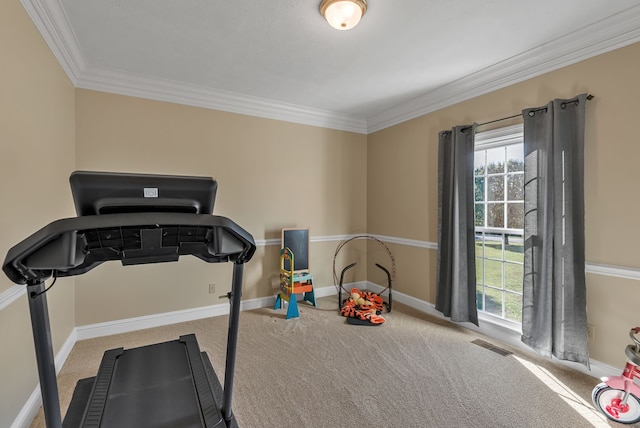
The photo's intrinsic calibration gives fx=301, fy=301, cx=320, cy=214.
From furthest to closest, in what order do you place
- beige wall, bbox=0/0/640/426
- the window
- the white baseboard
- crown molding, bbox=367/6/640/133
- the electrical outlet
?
the window, the electrical outlet, crown molding, bbox=367/6/640/133, the white baseboard, beige wall, bbox=0/0/640/426

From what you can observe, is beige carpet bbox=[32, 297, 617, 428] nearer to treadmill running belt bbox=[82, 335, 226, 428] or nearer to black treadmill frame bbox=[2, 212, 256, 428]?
treadmill running belt bbox=[82, 335, 226, 428]

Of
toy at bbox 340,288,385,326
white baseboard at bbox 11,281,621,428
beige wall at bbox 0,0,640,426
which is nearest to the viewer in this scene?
beige wall at bbox 0,0,640,426

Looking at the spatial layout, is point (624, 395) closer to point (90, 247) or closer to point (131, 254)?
point (131, 254)

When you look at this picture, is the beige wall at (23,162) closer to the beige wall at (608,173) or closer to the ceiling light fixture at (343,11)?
the ceiling light fixture at (343,11)

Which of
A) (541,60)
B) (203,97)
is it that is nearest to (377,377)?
(541,60)

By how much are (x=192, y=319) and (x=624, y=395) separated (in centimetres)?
373

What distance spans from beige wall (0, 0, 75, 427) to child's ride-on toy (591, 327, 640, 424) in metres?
3.55

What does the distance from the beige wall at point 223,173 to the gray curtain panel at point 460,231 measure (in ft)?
5.44

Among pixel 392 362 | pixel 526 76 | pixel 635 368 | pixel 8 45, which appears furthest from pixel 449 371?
pixel 8 45

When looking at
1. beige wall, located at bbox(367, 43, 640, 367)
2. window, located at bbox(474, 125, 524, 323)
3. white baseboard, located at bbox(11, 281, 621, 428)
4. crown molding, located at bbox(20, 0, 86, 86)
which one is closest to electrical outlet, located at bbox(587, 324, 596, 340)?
beige wall, located at bbox(367, 43, 640, 367)

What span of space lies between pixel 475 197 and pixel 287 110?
8.38 ft

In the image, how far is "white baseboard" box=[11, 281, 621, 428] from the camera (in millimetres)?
1990

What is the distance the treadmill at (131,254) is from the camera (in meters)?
1.02

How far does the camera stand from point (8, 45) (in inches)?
65.8
